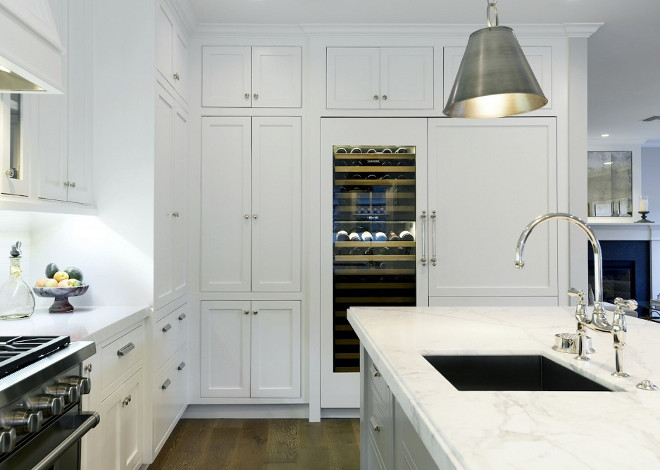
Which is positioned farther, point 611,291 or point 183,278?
point 611,291

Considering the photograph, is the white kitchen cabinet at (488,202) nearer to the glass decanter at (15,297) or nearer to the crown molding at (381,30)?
the crown molding at (381,30)

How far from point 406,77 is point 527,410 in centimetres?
273

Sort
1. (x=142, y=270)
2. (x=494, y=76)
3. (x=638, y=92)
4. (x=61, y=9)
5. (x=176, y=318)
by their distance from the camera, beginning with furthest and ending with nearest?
(x=638, y=92) < (x=176, y=318) < (x=142, y=270) < (x=61, y=9) < (x=494, y=76)

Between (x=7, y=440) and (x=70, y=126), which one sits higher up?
(x=70, y=126)

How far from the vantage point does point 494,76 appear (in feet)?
4.48

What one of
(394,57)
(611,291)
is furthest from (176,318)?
(611,291)

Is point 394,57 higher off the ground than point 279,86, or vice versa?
point 394,57

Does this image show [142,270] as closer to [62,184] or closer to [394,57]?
[62,184]

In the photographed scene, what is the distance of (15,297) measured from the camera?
6.55ft

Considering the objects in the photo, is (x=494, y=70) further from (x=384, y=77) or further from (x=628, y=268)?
(x=628, y=268)

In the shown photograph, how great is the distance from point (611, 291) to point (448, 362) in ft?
21.5

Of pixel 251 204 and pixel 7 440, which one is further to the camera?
pixel 251 204

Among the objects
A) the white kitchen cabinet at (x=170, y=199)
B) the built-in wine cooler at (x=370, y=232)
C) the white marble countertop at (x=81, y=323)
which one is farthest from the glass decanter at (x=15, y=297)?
the built-in wine cooler at (x=370, y=232)

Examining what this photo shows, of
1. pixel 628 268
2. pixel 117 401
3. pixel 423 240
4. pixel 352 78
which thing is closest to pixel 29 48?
pixel 117 401
